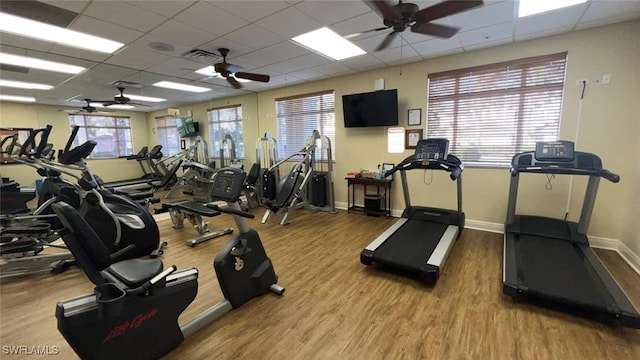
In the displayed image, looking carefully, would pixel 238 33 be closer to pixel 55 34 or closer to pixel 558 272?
pixel 55 34

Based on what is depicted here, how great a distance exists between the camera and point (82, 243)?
1.58m

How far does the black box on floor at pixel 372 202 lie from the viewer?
5.34 m

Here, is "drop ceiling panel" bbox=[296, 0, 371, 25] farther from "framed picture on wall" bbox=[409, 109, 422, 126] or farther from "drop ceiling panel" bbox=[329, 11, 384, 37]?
"framed picture on wall" bbox=[409, 109, 422, 126]

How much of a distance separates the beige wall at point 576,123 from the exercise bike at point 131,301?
2520mm

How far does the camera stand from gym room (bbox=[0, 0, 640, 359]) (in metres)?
2.05

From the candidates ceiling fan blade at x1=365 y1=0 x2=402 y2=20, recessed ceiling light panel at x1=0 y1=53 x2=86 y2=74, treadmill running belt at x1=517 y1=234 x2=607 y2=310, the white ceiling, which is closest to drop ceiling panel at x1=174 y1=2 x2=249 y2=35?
the white ceiling

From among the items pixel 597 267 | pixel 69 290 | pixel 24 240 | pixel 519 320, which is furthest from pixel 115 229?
pixel 597 267

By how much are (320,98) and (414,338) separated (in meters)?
5.21

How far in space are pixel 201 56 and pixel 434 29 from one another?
3.40m

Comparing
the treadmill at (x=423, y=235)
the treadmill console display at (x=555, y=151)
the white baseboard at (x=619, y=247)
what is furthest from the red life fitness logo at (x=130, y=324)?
the white baseboard at (x=619, y=247)

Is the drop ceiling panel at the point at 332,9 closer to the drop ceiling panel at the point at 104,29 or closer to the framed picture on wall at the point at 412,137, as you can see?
the drop ceiling panel at the point at 104,29

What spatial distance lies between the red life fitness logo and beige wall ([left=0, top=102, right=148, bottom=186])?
2686mm

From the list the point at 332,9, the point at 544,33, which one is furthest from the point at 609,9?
the point at 332,9

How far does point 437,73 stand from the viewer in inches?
183
